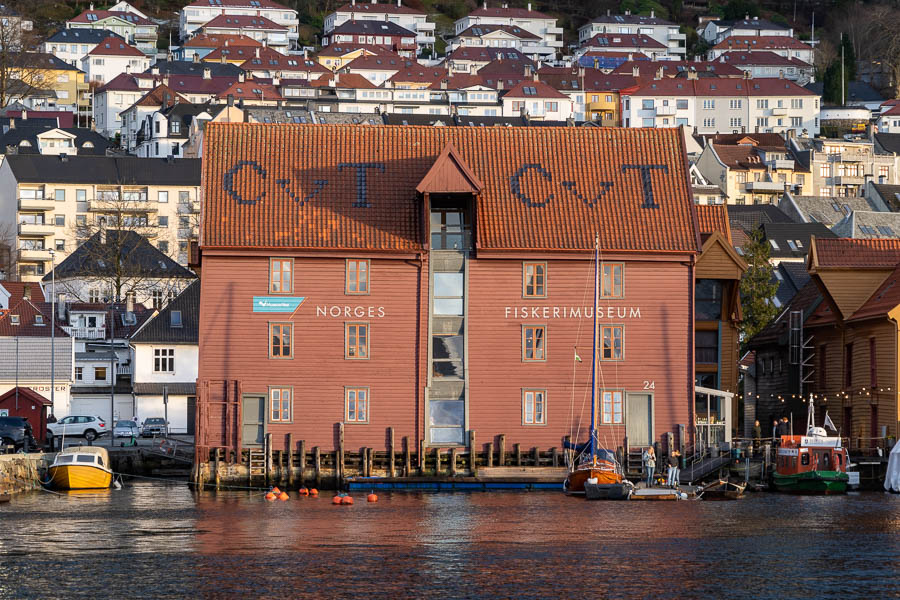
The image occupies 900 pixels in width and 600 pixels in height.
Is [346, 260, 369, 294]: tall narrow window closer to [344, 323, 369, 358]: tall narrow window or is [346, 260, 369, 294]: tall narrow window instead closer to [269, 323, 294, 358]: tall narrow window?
[344, 323, 369, 358]: tall narrow window

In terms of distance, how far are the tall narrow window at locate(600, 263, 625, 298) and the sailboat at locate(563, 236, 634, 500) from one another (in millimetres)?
429

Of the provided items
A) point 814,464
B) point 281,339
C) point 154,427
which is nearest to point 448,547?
point 281,339

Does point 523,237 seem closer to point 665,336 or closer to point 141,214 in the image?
point 665,336

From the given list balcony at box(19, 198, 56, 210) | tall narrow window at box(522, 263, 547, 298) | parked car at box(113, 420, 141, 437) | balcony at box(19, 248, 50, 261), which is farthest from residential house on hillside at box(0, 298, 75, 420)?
balcony at box(19, 248, 50, 261)

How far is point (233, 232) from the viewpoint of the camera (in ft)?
212

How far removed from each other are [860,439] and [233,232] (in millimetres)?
26812

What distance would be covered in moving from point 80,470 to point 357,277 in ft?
44.8

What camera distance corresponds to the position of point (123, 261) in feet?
405

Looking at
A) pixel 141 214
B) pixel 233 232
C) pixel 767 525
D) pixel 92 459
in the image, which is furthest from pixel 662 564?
pixel 141 214

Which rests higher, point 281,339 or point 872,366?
→ point 281,339

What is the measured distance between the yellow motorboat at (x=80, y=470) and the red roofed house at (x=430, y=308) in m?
6.50

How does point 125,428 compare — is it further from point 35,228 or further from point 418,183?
point 35,228

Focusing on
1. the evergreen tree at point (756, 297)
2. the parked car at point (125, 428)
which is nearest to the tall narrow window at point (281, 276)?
the parked car at point (125, 428)

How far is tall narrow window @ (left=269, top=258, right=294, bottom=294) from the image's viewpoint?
211 feet
